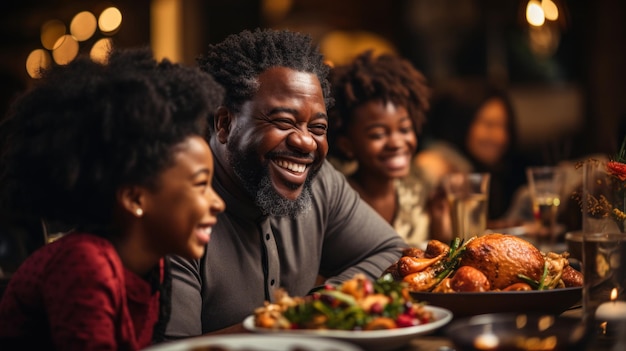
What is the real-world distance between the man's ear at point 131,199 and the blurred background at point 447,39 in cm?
584

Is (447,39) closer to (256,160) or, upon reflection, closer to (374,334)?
(256,160)

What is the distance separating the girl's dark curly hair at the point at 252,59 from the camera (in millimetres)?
2363

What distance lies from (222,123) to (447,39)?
6.42 metres

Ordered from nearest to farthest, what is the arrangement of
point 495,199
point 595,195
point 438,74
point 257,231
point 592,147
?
point 595,195 < point 257,231 < point 495,199 < point 592,147 < point 438,74

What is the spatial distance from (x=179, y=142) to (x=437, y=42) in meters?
7.26

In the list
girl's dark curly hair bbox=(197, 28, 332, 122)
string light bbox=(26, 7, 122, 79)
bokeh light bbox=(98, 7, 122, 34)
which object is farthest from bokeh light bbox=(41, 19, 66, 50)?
girl's dark curly hair bbox=(197, 28, 332, 122)

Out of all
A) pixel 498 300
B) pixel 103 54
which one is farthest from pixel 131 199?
pixel 498 300

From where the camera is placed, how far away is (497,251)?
1956 mm

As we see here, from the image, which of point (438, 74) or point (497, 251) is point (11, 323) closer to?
point (497, 251)

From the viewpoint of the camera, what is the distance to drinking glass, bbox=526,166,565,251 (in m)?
3.50

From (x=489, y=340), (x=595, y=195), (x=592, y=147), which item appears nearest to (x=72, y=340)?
(x=489, y=340)

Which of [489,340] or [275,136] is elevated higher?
[275,136]

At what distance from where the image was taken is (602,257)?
180cm

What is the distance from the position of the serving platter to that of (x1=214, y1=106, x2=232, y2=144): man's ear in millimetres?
805
